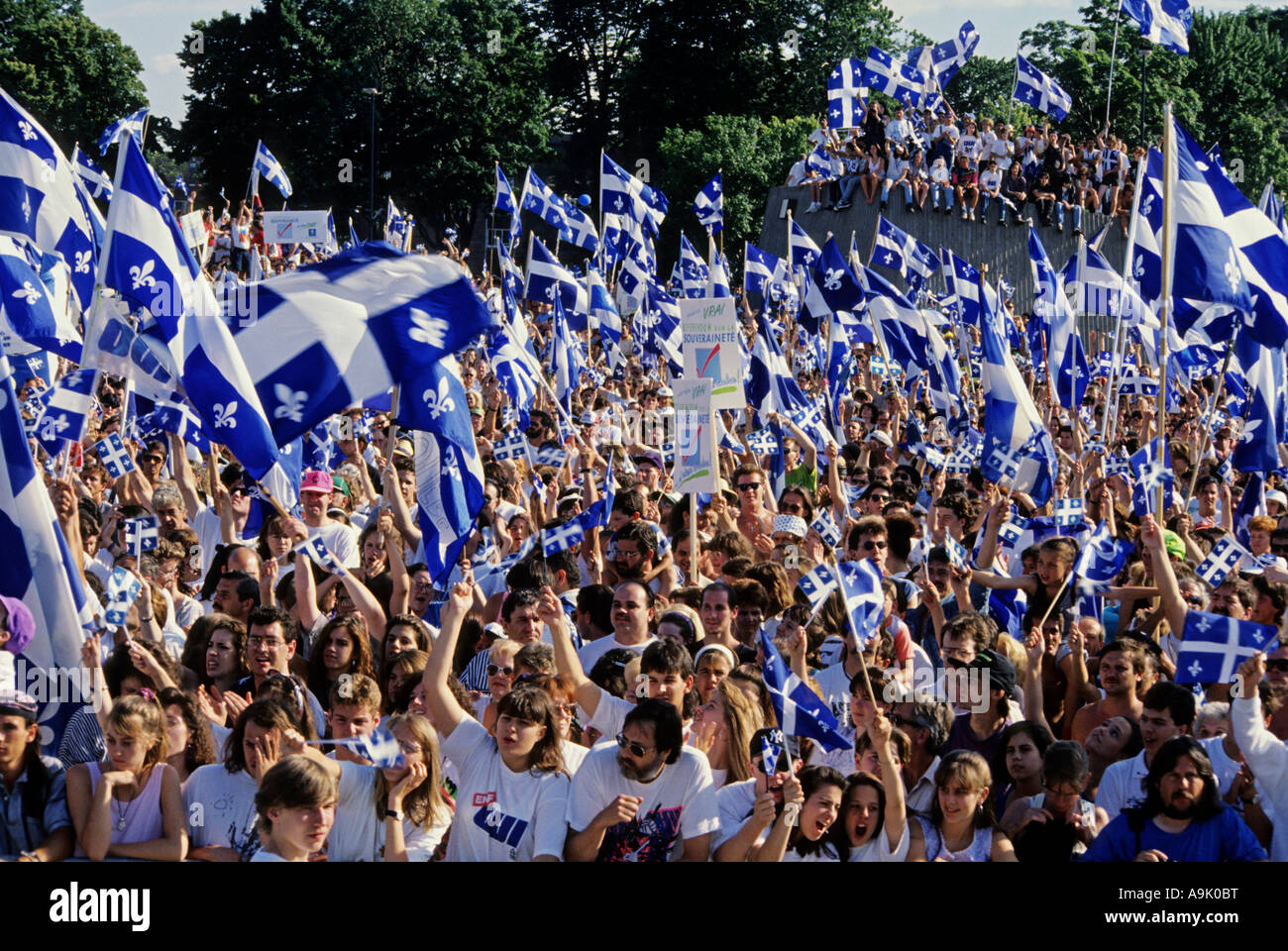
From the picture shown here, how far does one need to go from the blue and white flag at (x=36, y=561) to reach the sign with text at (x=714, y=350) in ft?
13.4

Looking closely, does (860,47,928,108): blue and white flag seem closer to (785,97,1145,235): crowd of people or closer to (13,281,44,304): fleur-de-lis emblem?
(785,97,1145,235): crowd of people

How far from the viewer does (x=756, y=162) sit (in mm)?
44344

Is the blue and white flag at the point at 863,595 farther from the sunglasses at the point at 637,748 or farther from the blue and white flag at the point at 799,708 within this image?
the sunglasses at the point at 637,748

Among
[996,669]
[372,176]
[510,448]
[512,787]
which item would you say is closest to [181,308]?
[512,787]

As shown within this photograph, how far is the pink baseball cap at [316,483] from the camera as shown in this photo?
9539mm

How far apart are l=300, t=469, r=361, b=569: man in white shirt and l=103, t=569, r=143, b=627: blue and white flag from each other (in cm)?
295

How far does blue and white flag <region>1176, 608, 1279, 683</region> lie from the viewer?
245 inches

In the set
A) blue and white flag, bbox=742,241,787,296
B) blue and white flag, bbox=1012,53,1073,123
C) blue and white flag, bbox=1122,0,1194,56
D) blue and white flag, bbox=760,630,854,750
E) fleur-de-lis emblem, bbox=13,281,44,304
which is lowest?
blue and white flag, bbox=760,630,854,750

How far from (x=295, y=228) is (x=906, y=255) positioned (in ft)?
22.5

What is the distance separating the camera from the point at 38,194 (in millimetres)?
8727

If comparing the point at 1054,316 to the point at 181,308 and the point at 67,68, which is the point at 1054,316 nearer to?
the point at 181,308

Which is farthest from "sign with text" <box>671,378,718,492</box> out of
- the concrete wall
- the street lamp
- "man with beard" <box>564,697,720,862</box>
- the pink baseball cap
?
the street lamp

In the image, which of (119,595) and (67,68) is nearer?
(119,595)

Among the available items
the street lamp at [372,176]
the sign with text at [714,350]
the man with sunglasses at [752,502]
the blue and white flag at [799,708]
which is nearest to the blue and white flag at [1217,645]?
the blue and white flag at [799,708]
